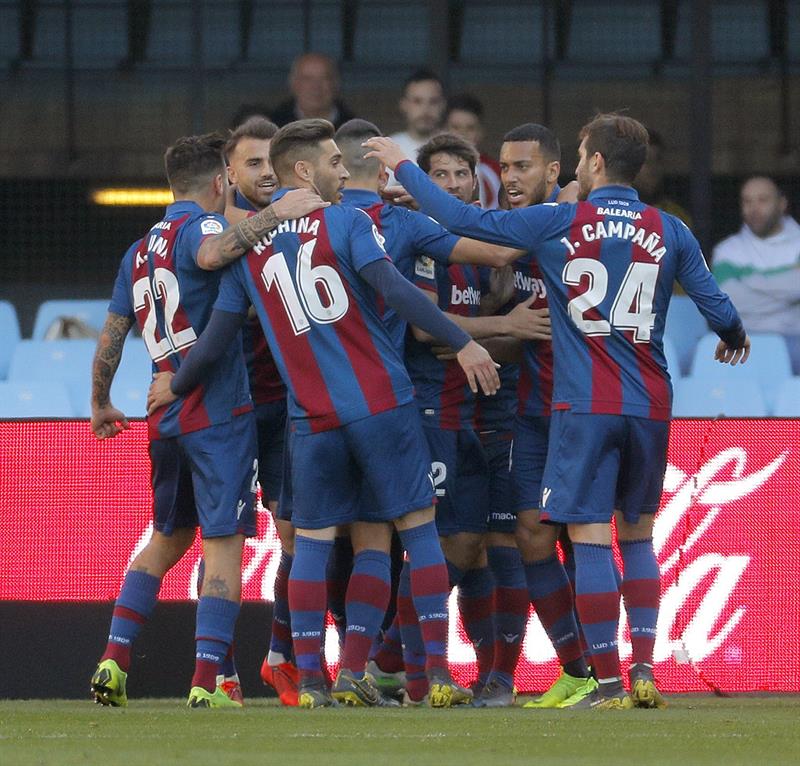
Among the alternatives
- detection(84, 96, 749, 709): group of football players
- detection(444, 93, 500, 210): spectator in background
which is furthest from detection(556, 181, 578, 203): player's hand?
detection(444, 93, 500, 210): spectator in background

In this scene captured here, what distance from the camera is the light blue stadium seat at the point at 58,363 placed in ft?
31.7

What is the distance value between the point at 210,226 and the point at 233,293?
304 millimetres

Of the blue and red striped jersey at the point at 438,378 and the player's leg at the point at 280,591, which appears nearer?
the blue and red striped jersey at the point at 438,378

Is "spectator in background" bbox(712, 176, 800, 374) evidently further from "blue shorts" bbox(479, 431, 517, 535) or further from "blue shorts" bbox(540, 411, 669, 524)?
"blue shorts" bbox(540, 411, 669, 524)

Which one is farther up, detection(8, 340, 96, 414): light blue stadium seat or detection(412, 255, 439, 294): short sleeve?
detection(412, 255, 439, 294): short sleeve

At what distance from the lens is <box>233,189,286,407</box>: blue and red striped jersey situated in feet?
21.7

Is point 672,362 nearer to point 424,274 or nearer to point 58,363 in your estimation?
point 58,363

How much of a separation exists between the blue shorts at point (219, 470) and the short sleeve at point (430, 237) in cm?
85

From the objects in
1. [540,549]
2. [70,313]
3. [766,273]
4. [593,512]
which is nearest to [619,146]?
[593,512]

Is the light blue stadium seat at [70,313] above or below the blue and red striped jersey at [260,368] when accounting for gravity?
above

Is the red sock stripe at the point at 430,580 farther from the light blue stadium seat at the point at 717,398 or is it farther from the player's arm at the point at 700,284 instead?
the light blue stadium seat at the point at 717,398

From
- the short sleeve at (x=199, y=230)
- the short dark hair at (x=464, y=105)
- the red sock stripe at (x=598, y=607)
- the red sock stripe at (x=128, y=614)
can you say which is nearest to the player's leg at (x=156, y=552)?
the red sock stripe at (x=128, y=614)

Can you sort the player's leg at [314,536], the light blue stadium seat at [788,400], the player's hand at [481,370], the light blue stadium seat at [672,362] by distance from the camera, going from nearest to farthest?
the player's hand at [481,370], the player's leg at [314,536], the light blue stadium seat at [788,400], the light blue stadium seat at [672,362]

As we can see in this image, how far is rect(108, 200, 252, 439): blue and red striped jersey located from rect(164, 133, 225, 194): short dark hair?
0.25 ft
